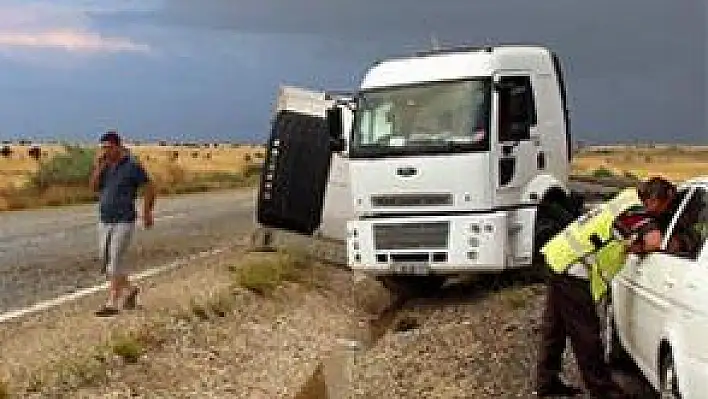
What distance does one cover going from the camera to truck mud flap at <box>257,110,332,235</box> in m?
20.4

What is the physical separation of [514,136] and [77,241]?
12379mm

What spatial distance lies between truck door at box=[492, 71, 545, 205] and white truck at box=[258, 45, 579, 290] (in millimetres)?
13

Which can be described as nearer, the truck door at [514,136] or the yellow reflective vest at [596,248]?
the yellow reflective vest at [596,248]

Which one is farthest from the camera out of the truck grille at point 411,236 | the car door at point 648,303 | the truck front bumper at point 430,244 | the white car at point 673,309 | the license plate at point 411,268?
the license plate at point 411,268

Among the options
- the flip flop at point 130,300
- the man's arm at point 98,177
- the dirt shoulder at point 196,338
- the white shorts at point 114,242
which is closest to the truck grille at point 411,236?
the dirt shoulder at point 196,338

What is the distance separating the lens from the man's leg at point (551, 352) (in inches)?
444

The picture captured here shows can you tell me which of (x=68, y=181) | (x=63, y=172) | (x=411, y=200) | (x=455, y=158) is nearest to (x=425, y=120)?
(x=455, y=158)

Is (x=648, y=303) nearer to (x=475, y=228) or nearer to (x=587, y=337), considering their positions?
(x=587, y=337)

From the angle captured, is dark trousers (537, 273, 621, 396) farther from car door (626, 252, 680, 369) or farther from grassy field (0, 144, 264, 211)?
grassy field (0, 144, 264, 211)

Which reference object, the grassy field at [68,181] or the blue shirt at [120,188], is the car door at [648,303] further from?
the grassy field at [68,181]

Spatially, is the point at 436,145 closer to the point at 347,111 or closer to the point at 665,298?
the point at 347,111

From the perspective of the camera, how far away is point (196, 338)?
578 inches

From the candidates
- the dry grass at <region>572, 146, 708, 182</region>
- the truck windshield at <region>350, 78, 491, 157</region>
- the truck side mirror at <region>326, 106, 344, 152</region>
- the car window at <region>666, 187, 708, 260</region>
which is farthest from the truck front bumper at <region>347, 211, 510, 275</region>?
the dry grass at <region>572, 146, 708, 182</region>

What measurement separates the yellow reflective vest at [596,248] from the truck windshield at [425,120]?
20.8 ft
